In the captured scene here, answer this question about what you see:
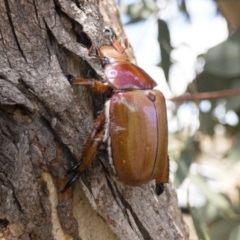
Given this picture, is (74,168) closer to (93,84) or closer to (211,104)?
(93,84)

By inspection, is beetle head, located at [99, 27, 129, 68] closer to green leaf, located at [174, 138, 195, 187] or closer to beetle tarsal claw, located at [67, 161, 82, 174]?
beetle tarsal claw, located at [67, 161, 82, 174]

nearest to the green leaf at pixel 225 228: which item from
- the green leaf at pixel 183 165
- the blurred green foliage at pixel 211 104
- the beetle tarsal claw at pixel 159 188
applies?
the blurred green foliage at pixel 211 104

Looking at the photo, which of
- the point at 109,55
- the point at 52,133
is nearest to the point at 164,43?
the point at 109,55

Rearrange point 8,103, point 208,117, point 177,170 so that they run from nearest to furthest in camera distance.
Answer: point 8,103, point 177,170, point 208,117

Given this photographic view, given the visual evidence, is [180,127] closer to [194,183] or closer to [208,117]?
[208,117]

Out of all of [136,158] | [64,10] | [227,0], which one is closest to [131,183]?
[136,158]

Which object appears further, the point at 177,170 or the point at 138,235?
the point at 177,170

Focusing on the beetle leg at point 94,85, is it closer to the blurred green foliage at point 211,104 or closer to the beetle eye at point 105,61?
the beetle eye at point 105,61
